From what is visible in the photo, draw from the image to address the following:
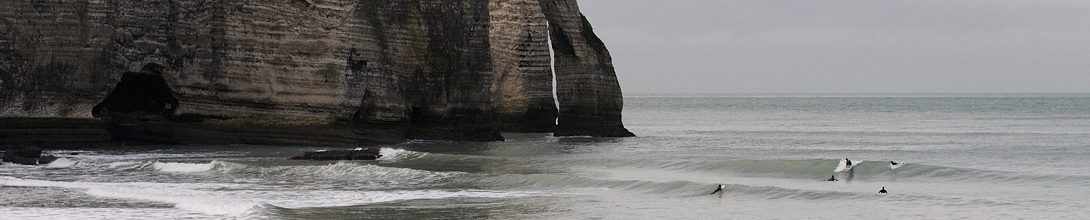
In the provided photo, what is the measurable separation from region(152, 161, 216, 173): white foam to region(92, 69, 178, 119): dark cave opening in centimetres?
717

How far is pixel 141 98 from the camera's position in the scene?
35.3 metres

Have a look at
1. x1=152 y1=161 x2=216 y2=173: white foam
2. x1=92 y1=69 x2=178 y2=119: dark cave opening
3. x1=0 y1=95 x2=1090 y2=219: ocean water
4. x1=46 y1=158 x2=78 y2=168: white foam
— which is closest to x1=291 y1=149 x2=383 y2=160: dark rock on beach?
x1=0 y1=95 x2=1090 y2=219: ocean water

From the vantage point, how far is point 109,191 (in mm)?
21062

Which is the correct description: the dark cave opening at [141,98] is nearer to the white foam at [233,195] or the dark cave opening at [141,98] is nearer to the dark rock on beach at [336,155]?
the dark rock on beach at [336,155]

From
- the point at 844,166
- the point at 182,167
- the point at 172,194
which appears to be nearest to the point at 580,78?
the point at 844,166

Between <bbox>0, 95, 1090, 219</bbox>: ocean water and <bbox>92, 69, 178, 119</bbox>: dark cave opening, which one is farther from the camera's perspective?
<bbox>92, 69, 178, 119</bbox>: dark cave opening

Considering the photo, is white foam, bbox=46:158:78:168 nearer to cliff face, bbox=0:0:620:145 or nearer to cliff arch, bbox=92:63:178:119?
cliff face, bbox=0:0:620:145

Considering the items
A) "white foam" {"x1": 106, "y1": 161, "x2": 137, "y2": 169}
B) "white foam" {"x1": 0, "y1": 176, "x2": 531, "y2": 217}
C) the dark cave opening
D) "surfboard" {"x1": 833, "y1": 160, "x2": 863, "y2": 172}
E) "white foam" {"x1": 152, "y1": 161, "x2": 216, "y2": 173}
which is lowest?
"white foam" {"x1": 106, "y1": 161, "x2": 137, "y2": 169}

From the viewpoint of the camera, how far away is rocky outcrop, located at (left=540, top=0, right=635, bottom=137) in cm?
4428

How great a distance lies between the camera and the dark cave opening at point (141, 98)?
3397cm

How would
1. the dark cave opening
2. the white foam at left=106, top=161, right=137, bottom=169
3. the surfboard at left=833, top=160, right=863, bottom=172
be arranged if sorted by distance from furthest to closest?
the dark cave opening
the surfboard at left=833, top=160, right=863, bottom=172
the white foam at left=106, top=161, right=137, bottom=169

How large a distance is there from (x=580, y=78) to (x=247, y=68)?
13892 millimetres

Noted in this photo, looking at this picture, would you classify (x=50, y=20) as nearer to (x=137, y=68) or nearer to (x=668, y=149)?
(x=137, y=68)

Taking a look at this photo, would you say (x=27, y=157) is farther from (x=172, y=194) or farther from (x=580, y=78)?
(x=580, y=78)
